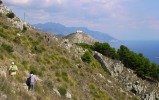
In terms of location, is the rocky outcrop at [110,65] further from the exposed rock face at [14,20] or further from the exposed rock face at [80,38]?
the exposed rock face at [80,38]

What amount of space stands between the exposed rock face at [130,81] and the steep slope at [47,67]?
42.6 feet

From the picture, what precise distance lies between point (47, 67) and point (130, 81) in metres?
41.0

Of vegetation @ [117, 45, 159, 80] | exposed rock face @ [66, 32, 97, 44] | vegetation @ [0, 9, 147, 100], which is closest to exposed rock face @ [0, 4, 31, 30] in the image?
vegetation @ [0, 9, 147, 100]

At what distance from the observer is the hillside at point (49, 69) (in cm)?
2503

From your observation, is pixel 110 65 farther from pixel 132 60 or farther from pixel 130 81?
pixel 132 60

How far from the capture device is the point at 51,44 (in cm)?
5806

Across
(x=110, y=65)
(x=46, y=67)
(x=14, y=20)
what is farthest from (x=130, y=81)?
(x=46, y=67)

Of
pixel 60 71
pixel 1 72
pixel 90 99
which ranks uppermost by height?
pixel 1 72

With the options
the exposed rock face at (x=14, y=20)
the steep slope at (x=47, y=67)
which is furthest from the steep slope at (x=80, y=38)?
the exposed rock face at (x=14, y=20)

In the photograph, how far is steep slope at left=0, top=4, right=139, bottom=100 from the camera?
27.4 metres

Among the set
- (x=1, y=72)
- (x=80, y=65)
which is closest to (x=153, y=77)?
(x=80, y=65)

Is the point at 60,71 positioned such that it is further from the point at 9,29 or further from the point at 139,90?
the point at 139,90

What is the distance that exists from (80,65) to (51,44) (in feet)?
21.9

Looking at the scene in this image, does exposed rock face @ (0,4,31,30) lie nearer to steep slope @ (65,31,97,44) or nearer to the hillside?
the hillside
